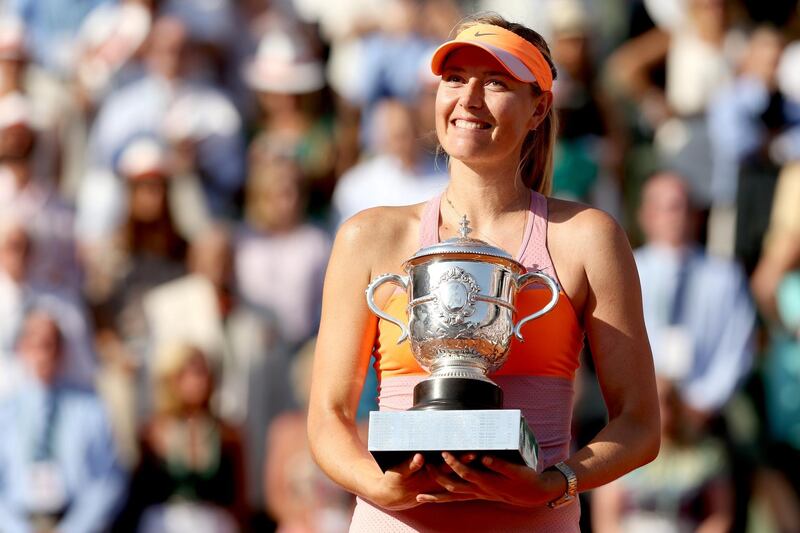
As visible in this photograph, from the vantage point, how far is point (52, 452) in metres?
7.45

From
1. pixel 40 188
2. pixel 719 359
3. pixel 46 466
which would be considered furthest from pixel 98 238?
pixel 719 359

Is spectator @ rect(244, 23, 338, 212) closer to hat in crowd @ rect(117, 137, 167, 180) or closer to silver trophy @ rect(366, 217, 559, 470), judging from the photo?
hat in crowd @ rect(117, 137, 167, 180)

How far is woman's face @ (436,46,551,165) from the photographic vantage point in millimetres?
3080

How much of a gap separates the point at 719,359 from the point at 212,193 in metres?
3.02

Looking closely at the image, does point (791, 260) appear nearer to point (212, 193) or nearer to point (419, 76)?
point (419, 76)

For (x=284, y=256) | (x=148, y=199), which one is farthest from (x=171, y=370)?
(x=148, y=199)

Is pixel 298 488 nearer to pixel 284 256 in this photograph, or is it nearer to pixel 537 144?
pixel 284 256

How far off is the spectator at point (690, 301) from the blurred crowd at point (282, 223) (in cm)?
1

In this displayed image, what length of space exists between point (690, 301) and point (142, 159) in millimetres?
3044

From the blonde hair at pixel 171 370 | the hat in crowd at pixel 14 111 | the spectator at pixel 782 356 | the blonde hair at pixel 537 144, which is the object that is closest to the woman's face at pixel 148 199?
the hat in crowd at pixel 14 111

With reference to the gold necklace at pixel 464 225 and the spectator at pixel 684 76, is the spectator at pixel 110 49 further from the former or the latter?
the gold necklace at pixel 464 225

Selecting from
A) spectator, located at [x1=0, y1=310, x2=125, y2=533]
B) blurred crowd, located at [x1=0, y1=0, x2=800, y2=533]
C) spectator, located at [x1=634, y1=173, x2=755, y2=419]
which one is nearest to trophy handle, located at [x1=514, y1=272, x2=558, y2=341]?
blurred crowd, located at [x1=0, y1=0, x2=800, y2=533]

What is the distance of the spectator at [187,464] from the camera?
739cm

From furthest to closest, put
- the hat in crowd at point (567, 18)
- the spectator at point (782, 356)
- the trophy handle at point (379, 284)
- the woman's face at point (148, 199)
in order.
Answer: the hat in crowd at point (567, 18), the woman's face at point (148, 199), the spectator at point (782, 356), the trophy handle at point (379, 284)
